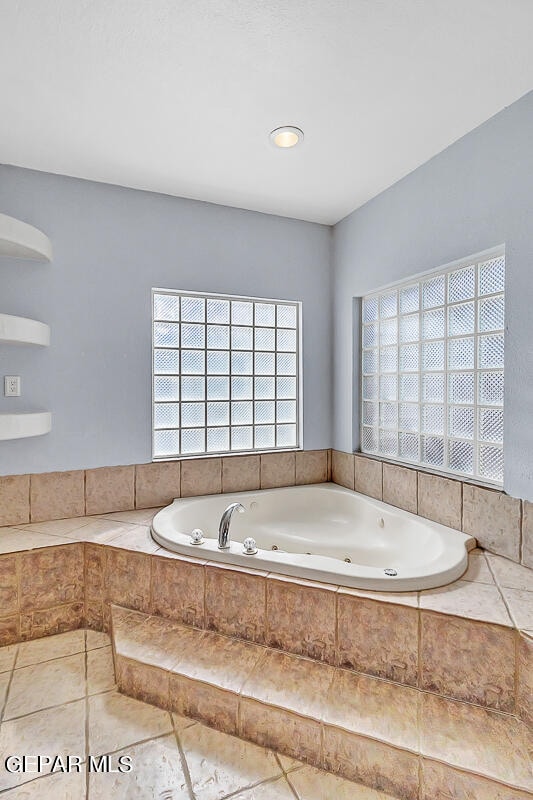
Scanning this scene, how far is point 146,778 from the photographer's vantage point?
1.29 metres

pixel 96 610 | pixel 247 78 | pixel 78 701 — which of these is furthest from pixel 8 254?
pixel 78 701

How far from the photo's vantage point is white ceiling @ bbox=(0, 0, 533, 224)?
136 centimetres

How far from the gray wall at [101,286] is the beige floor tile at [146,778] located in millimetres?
1485

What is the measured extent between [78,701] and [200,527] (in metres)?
1.06

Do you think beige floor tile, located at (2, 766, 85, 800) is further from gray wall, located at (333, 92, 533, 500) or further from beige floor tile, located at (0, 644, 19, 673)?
gray wall, located at (333, 92, 533, 500)

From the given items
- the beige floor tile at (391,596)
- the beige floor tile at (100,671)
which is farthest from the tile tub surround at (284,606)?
the beige floor tile at (100,671)

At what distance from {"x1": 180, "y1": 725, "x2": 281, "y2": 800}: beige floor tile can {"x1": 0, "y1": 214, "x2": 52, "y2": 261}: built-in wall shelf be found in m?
2.26

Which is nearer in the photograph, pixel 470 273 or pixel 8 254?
pixel 470 273

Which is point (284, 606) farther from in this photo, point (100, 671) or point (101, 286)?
point (101, 286)

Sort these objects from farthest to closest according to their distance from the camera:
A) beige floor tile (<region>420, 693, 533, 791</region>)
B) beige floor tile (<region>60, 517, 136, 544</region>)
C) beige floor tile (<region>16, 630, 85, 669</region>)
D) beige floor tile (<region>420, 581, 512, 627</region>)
→ beige floor tile (<region>60, 517, 136, 544</region>) → beige floor tile (<region>16, 630, 85, 669</region>) → beige floor tile (<region>420, 581, 512, 627</region>) → beige floor tile (<region>420, 693, 533, 791</region>)

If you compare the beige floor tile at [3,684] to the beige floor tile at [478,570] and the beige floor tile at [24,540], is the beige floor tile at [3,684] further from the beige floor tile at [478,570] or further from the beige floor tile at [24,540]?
the beige floor tile at [478,570]

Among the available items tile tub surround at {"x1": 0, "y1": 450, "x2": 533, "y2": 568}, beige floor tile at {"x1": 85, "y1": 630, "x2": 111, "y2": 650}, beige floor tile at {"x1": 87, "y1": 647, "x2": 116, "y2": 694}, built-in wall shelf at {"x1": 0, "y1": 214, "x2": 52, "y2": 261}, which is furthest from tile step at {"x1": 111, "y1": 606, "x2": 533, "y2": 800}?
built-in wall shelf at {"x1": 0, "y1": 214, "x2": 52, "y2": 261}

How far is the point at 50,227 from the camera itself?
7.72 ft

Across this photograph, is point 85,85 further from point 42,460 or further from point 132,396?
point 42,460
